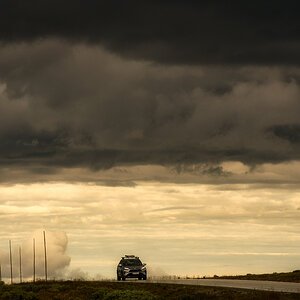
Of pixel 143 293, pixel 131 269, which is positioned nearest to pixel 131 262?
pixel 131 269

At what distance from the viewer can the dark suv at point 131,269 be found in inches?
2387

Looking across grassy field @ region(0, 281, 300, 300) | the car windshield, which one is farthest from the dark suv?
grassy field @ region(0, 281, 300, 300)

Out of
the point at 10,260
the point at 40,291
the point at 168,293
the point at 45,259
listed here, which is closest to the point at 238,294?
the point at 168,293

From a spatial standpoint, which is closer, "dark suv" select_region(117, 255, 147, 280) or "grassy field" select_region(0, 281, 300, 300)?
"grassy field" select_region(0, 281, 300, 300)

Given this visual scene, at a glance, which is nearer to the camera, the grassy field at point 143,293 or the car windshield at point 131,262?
the grassy field at point 143,293

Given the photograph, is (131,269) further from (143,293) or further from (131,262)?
(143,293)

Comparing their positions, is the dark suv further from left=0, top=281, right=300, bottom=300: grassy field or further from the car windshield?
left=0, top=281, right=300, bottom=300: grassy field

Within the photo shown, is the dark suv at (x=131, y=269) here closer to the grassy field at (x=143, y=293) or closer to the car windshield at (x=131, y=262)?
the car windshield at (x=131, y=262)

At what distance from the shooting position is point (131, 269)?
60.7m

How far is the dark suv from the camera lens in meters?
60.6

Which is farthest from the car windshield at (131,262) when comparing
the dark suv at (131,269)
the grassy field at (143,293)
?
the grassy field at (143,293)

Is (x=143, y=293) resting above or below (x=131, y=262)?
below

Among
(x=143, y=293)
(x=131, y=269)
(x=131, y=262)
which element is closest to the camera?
(x=143, y=293)

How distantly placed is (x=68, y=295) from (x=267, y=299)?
19.2 m
